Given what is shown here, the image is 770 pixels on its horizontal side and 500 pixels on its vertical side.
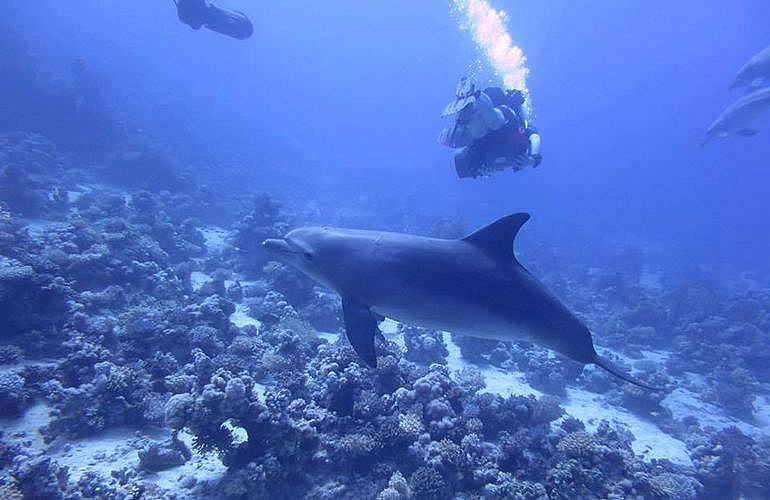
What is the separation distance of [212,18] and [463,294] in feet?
60.9

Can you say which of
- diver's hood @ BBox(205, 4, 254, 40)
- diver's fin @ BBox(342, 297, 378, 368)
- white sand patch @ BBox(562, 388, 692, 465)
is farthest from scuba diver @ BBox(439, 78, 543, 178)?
diver's hood @ BBox(205, 4, 254, 40)

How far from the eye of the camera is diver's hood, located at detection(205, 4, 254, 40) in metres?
17.7

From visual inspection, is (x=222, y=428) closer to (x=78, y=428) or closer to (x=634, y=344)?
(x=78, y=428)

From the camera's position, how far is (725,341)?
1524cm

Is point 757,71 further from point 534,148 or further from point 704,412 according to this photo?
point 534,148

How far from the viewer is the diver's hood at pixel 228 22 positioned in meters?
17.7

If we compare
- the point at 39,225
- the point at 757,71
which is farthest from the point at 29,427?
the point at 757,71

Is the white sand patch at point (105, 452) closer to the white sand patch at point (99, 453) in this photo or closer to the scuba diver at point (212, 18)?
the white sand patch at point (99, 453)

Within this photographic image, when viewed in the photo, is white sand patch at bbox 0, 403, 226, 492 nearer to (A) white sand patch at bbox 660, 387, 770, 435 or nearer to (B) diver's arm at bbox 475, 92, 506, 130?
(B) diver's arm at bbox 475, 92, 506, 130

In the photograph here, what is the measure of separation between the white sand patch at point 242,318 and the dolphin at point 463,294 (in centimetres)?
560

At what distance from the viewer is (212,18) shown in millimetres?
17781

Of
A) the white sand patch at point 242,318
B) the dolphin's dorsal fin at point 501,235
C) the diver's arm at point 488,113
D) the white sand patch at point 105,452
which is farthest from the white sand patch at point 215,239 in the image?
the dolphin's dorsal fin at point 501,235

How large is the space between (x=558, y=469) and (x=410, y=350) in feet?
17.1

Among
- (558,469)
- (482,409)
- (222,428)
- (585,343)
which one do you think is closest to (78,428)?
(222,428)
